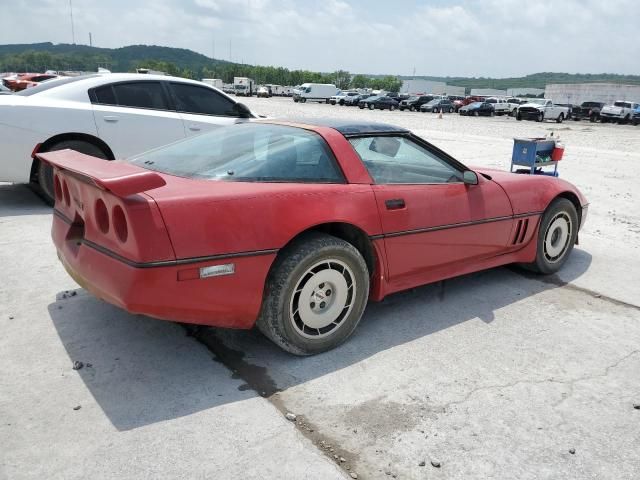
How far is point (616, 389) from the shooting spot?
2.85 meters

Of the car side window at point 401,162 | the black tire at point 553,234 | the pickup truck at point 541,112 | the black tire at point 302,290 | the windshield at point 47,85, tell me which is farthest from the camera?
the pickup truck at point 541,112

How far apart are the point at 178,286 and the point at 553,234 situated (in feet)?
11.0

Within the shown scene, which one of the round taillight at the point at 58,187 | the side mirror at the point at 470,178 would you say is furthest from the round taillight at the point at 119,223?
the side mirror at the point at 470,178

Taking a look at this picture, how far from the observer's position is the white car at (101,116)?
18.6ft

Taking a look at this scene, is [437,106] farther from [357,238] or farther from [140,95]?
[357,238]

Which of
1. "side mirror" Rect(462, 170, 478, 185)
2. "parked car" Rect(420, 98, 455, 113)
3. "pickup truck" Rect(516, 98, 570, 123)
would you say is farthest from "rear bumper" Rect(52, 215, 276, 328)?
"parked car" Rect(420, 98, 455, 113)

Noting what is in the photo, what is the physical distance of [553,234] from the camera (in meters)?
4.57

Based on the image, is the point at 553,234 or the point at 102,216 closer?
the point at 102,216

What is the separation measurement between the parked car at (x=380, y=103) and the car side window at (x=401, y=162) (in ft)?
142

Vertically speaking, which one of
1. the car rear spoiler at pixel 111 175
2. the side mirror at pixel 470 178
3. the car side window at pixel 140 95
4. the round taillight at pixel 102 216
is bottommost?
the round taillight at pixel 102 216

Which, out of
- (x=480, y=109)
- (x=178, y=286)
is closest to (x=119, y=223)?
(x=178, y=286)

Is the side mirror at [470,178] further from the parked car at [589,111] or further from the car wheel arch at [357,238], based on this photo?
the parked car at [589,111]

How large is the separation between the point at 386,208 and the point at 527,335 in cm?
125

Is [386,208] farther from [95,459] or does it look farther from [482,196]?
[95,459]
